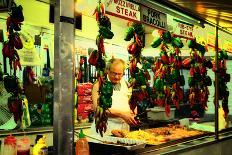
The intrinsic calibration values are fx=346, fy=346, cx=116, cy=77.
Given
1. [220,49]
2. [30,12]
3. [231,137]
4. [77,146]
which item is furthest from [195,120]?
[77,146]

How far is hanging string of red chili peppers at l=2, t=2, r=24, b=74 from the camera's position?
4.06 meters

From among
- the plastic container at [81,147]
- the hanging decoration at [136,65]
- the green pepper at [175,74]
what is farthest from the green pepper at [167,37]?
the plastic container at [81,147]

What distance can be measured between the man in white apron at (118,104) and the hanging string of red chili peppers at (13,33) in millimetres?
1655

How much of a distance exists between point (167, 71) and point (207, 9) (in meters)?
1.28

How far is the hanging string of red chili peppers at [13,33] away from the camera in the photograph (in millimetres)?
4059

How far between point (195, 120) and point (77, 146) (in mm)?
5205

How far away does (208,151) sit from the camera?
6.34 m

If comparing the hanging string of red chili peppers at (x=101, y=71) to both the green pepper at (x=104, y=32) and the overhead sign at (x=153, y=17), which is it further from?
the overhead sign at (x=153, y=17)

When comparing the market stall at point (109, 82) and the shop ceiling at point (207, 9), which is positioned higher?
the shop ceiling at point (207, 9)

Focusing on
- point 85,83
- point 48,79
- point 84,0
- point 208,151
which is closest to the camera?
point 84,0

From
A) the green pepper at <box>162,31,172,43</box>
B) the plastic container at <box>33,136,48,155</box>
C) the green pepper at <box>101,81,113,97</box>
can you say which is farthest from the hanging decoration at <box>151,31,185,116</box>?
the plastic container at <box>33,136,48,155</box>

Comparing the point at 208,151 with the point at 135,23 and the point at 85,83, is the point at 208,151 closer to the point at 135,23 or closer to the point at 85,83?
the point at 135,23

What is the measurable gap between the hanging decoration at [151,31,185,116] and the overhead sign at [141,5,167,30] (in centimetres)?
56

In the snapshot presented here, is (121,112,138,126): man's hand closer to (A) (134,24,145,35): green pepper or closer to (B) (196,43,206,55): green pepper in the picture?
(A) (134,24,145,35): green pepper
